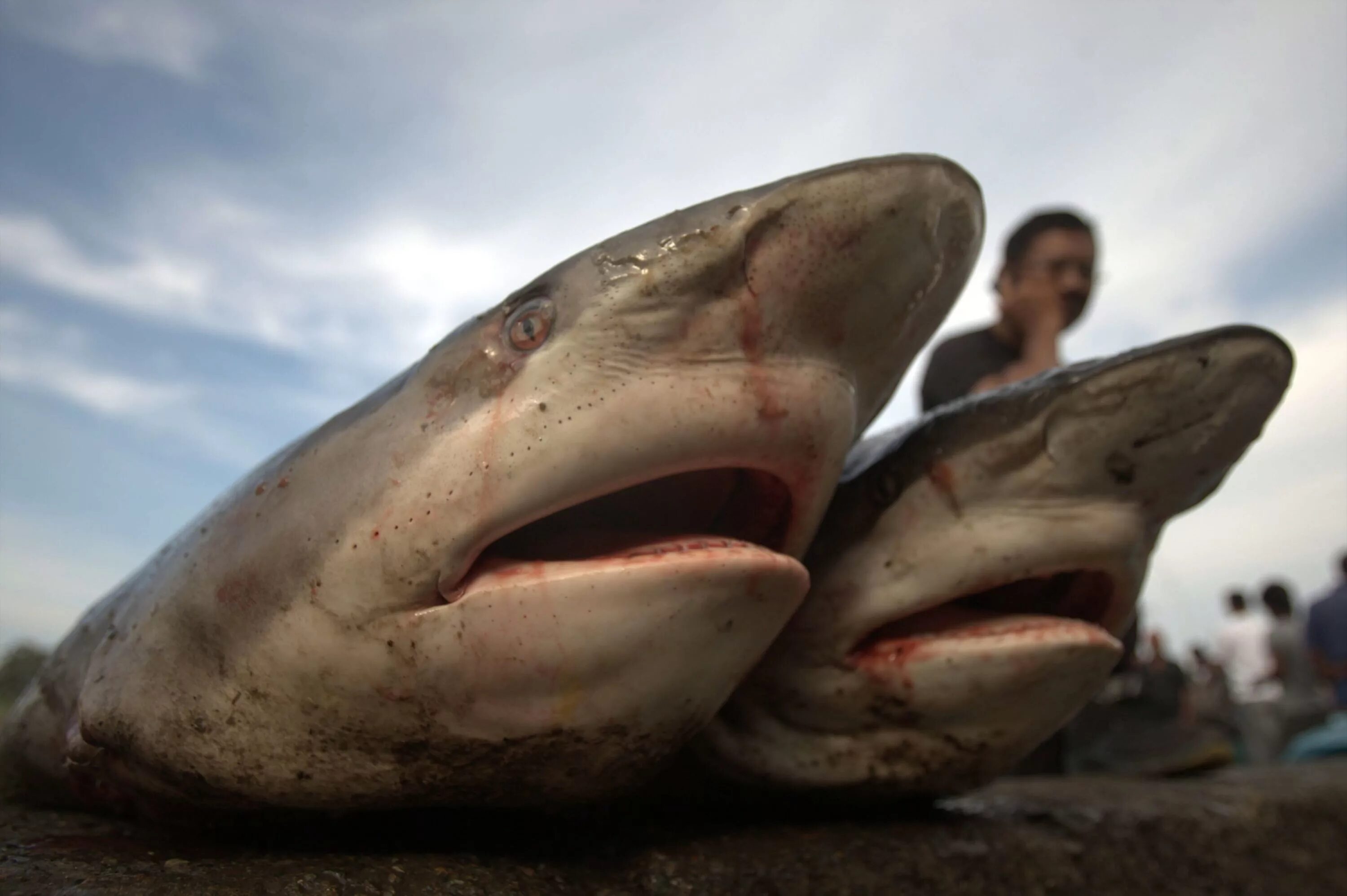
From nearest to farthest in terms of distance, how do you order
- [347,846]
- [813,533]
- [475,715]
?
[475,715]
[347,846]
[813,533]

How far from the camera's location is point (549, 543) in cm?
105

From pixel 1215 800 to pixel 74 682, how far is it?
241 centimetres

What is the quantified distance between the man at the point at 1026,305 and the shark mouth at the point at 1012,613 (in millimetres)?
1081

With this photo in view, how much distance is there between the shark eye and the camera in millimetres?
1036

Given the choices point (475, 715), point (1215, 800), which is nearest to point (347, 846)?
point (475, 715)

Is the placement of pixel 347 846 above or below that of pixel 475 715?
below

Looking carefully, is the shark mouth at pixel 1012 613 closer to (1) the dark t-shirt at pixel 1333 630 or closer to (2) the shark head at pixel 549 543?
(2) the shark head at pixel 549 543

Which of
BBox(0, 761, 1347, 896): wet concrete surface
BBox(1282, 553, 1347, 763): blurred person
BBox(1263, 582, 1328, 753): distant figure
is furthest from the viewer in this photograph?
BBox(1263, 582, 1328, 753): distant figure

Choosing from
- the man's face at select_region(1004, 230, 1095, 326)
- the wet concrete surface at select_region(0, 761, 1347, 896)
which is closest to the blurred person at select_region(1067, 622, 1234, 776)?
the wet concrete surface at select_region(0, 761, 1347, 896)

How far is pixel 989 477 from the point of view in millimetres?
1324

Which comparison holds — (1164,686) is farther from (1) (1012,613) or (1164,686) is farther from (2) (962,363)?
(1) (1012,613)

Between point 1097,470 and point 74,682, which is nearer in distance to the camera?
point 1097,470

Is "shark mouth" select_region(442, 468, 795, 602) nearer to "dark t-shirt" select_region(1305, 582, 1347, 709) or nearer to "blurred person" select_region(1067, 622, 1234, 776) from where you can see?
"blurred person" select_region(1067, 622, 1234, 776)

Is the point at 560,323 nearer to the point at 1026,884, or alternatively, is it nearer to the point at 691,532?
the point at 691,532
